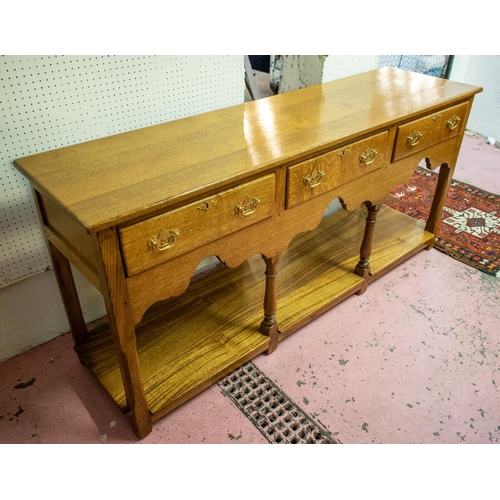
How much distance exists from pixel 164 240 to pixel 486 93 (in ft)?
12.8

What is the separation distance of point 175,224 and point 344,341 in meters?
1.15

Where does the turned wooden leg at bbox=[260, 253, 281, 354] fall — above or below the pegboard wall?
below

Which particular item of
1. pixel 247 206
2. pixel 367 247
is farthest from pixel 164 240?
pixel 367 247

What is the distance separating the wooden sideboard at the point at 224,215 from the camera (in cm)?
143

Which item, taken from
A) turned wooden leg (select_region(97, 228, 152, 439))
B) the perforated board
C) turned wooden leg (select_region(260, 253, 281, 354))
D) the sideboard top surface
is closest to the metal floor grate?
turned wooden leg (select_region(260, 253, 281, 354))

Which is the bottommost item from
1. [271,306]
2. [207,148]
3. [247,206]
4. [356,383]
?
[356,383]

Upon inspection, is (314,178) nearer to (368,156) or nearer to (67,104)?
(368,156)

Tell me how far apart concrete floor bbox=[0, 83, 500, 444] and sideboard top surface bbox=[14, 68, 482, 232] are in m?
0.92

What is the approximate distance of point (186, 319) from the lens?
2.19m

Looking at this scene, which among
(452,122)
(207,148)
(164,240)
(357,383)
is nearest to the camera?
(164,240)

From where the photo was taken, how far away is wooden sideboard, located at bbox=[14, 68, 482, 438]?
4.68ft

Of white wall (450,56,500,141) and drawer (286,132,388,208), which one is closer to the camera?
drawer (286,132,388,208)

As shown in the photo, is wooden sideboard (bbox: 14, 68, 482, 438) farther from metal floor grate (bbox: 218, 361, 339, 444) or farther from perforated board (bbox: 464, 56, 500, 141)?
perforated board (bbox: 464, 56, 500, 141)

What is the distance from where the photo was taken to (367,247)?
2.39m
